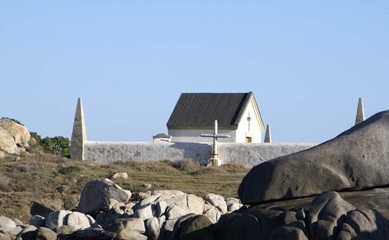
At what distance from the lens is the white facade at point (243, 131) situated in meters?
54.8

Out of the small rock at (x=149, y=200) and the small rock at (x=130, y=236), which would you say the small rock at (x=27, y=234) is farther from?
the small rock at (x=149, y=200)

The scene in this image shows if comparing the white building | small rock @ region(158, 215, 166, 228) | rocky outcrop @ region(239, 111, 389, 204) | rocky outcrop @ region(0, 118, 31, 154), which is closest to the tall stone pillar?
rocky outcrop @ region(0, 118, 31, 154)

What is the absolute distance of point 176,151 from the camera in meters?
47.8

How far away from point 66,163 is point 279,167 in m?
24.9

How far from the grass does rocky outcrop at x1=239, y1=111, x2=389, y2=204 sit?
14466mm

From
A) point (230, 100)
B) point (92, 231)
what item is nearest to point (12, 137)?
point (230, 100)

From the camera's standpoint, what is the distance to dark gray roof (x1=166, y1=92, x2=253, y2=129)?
5562 cm

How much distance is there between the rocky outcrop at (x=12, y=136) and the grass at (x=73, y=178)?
1.03m

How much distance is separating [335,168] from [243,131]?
→ 3620 cm

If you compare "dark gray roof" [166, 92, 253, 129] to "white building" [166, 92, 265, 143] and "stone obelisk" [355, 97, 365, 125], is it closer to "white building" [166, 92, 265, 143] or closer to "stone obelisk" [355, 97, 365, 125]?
"white building" [166, 92, 265, 143]

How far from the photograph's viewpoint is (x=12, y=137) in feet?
158

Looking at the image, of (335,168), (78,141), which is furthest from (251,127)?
(335,168)

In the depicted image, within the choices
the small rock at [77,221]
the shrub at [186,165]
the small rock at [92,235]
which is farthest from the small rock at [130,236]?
the shrub at [186,165]

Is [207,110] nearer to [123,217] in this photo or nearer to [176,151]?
[176,151]
